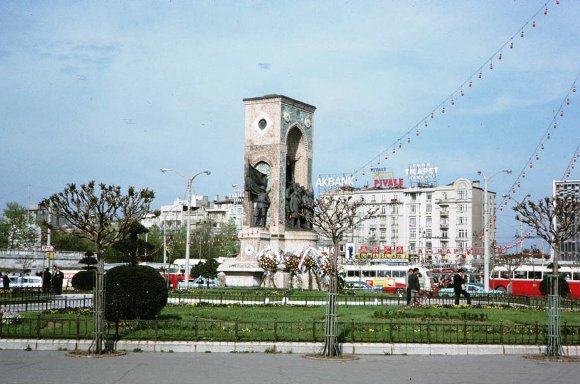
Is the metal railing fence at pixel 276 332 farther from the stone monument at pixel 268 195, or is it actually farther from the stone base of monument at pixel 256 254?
the stone monument at pixel 268 195

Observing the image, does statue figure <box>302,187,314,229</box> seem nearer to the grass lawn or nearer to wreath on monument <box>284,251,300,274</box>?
wreath on monument <box>284,251,300,274</box>

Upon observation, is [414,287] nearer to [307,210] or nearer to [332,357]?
[332,357]

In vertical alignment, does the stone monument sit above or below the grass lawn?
above

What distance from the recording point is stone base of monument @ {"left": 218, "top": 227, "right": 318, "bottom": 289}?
42.9 meters

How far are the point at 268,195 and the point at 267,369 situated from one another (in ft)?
96.1

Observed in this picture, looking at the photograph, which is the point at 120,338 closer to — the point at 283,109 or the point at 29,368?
the point at 29,368

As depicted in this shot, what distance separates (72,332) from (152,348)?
7.73ft

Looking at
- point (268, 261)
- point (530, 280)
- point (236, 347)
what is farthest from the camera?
point (530, 280)

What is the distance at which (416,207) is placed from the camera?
383 feet

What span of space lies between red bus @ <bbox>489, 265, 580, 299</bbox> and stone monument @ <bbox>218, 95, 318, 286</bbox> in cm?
2186

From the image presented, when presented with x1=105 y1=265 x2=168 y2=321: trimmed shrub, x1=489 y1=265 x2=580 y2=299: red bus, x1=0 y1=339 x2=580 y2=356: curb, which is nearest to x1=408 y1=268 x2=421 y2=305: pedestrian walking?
x1=0 y1=339 x2=580 y2=356: curb

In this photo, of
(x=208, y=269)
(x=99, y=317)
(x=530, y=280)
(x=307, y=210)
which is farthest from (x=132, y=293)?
(x=530, y=280)

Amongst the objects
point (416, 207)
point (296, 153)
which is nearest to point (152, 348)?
point (296, 153)

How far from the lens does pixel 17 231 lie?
95188 mm
